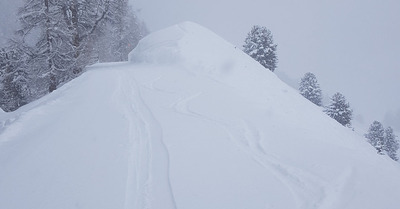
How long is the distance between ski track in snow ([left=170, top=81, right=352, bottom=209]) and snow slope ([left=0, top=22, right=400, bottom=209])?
21 mm

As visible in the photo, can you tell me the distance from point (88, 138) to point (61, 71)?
39.7ft

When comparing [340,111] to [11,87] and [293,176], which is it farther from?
[11,87]

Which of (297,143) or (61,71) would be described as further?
(61,71)

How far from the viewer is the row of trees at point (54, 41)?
1442 cm

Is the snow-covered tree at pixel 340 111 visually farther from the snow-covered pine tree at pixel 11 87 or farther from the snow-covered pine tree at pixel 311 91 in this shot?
the snow-covered pine tree at pixel 11 87

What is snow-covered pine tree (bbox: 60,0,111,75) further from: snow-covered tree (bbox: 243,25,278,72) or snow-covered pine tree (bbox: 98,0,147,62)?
snow-covered tree (bbox: 243,25,278,72)

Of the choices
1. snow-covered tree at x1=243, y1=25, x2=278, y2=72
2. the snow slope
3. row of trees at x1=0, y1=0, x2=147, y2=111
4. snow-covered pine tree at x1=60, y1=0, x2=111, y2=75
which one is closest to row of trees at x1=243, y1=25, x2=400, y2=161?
snow-covered tree at x1=243, y1=25, x2=278, y2=72

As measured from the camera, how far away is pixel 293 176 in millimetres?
4609

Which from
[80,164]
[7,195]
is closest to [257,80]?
[80,164]

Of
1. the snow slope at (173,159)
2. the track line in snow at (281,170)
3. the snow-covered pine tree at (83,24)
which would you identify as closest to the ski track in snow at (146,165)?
the snow slope at (173,159)

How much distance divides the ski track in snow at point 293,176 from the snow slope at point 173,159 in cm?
2

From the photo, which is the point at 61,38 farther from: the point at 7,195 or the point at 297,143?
the point at 297,143

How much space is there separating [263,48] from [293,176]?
28590mm

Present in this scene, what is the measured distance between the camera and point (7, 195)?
371 cm
